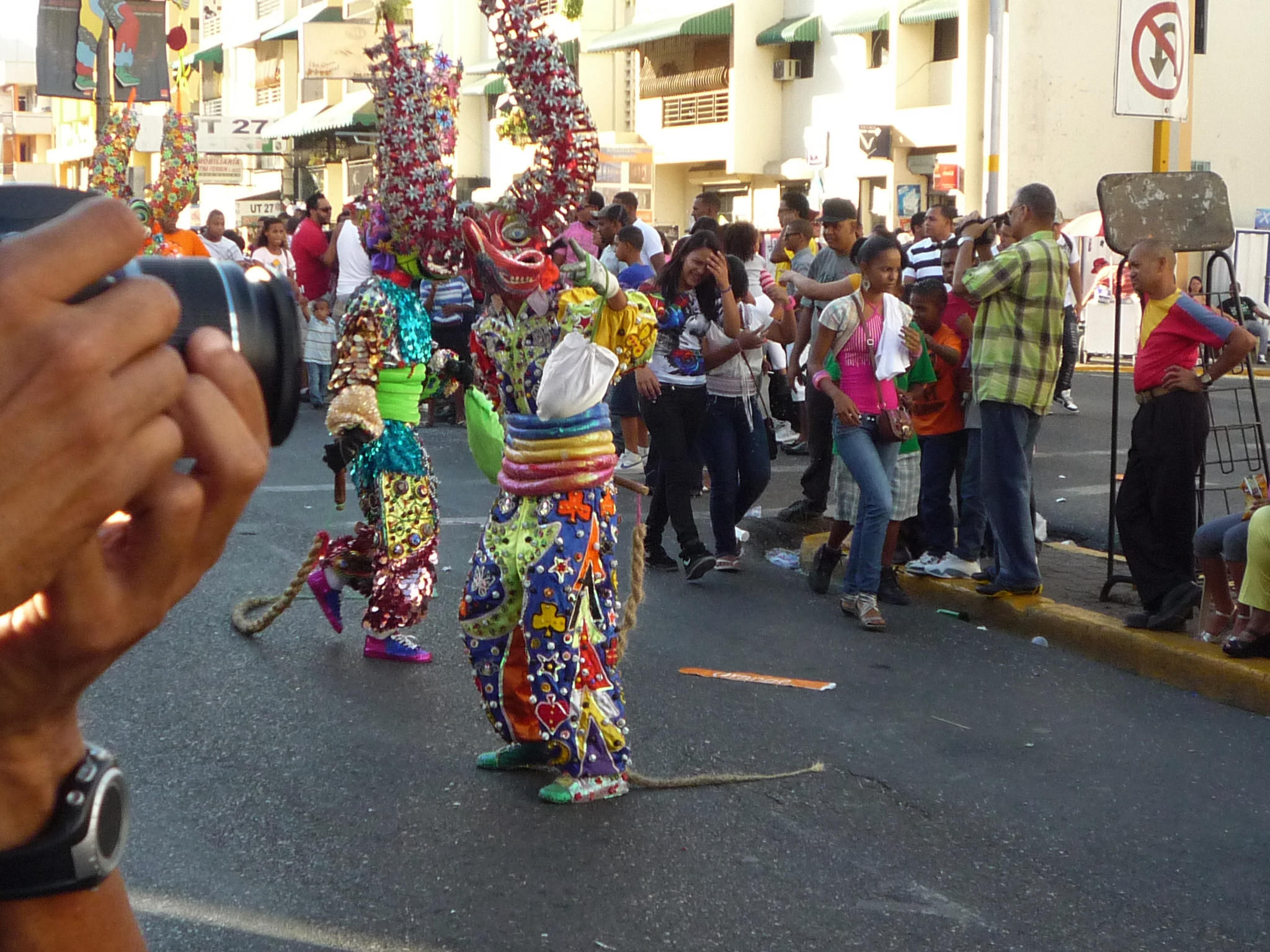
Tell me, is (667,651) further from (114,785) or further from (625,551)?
(114,785)

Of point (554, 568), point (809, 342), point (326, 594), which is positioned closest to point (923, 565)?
point (809, 342)

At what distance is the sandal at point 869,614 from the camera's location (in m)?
7.32

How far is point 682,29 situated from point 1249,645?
27256mm

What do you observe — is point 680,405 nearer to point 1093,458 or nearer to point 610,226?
point 610,226

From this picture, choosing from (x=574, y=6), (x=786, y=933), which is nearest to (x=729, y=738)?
(x=786, y=933)

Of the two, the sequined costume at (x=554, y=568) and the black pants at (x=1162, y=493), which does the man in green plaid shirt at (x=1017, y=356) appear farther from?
the sequined costume at (x=554, y=568)

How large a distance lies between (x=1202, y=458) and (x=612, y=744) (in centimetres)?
346

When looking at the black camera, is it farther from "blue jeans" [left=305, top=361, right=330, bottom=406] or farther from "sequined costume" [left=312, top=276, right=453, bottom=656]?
"blue jeans" [left=305, top=361, right=330, bottom=406]

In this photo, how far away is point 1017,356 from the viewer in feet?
23.8

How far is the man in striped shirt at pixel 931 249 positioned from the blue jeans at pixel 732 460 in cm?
304

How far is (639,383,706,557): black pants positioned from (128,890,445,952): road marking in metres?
4.73

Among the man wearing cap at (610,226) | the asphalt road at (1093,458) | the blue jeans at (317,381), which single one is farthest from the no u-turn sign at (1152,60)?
the blue jeans at (317,381)

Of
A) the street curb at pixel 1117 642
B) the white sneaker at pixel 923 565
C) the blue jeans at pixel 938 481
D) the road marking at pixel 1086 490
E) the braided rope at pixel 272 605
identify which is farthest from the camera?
the road marking at pixel 1086 490

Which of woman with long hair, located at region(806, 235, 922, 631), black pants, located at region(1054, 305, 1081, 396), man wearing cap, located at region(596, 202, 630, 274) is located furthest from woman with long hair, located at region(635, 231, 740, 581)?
black pants, located at region(1054, 305, 1081, 396)
